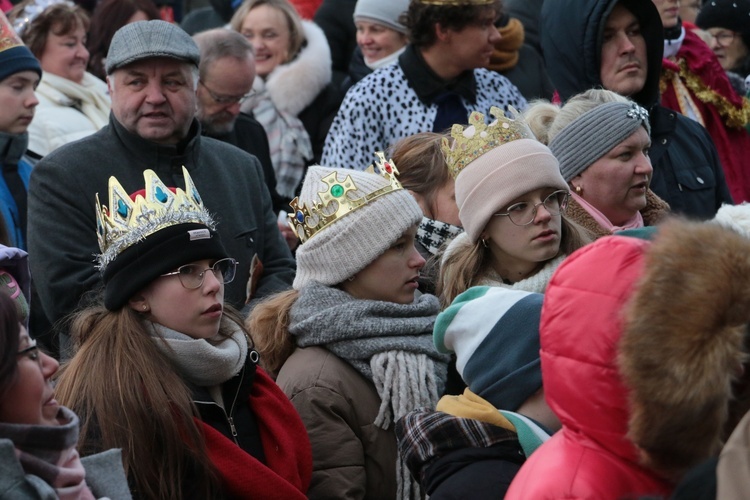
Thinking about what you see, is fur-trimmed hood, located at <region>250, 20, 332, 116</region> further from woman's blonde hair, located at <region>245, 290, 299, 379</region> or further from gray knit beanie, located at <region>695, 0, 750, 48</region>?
woman's blonde hair, located at <region>245, 290, 299, 379</region>

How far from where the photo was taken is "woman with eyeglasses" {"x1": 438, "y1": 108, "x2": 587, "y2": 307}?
167 inches

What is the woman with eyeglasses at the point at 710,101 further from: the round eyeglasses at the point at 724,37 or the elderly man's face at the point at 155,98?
the elderly man's face at the point at 155,98

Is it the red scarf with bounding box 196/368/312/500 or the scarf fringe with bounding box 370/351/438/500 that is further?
the scarf fringe with bounding box 370/351/438/500

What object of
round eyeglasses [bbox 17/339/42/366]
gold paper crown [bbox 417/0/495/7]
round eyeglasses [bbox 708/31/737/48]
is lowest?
round eyeglasses [bbox 708/31/737/48]

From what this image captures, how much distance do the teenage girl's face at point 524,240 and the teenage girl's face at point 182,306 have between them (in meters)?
1.08

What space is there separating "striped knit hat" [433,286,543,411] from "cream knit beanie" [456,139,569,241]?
0.92m

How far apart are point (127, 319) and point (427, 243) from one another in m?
1.55

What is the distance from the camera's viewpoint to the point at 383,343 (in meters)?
4.08

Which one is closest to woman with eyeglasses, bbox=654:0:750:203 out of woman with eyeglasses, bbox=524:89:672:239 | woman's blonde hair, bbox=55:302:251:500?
woman with eyeglasses, bbox=524:89:672:239

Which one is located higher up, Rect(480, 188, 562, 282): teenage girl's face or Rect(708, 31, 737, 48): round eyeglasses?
Rect(480, 188, 562, 282): teenage girl's face

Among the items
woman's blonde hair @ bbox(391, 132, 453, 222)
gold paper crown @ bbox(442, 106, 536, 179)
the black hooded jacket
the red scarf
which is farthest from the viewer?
the black hooded jacket

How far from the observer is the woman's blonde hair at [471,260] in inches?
169

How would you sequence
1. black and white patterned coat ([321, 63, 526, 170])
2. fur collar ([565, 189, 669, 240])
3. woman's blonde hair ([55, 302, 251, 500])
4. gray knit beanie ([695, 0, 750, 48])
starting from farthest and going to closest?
1. gray knit beanie ([695, 0, 750, 48])
2. black and white patterned coat ([321, 63, 526, 170])
3. fur collar ([565, 189, 669, 240])
4. woman's blonde hair ([55, 302, 251, 500])

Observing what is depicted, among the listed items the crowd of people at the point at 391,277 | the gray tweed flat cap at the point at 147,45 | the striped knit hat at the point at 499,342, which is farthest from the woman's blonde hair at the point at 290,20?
the striped knit hat at the point at 499,342
